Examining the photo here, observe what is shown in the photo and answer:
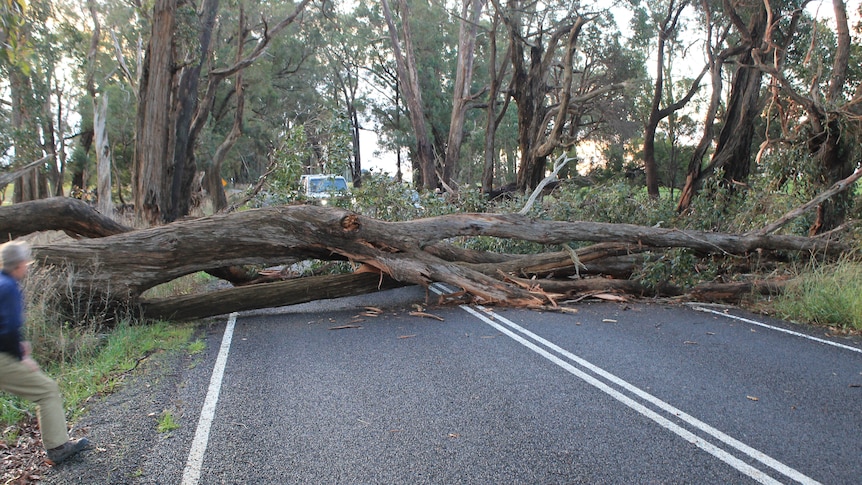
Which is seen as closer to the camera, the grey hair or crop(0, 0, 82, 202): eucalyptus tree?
the grey hair

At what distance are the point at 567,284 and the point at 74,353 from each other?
24.3 ft

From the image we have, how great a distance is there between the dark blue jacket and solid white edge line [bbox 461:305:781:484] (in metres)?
4.64

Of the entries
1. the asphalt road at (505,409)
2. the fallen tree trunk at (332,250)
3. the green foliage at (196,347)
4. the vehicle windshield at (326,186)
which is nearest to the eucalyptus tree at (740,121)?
the fallen tree trunk at (332,250)

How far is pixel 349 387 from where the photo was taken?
5453 mm

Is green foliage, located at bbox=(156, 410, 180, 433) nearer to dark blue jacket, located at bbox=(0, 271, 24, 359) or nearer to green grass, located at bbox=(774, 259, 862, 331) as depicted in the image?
dark blue jacket, located at bbox=(0, 271, 24, 359)

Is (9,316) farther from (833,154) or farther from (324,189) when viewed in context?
(833,154)

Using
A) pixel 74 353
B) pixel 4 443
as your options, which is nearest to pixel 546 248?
pixel 74 353

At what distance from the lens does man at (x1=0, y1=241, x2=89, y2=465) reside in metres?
3.72

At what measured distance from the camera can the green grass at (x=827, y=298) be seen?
7.53m

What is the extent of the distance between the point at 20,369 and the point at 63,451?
24.7 inches

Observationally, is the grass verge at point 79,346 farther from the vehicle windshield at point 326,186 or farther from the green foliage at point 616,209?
the green foliage at point 616,209

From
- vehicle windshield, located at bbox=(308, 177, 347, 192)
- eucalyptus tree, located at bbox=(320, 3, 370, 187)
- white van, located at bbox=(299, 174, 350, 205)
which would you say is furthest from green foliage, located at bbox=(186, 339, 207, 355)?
eucalyptus tree, located at bbox=(320, 3, 370, 187)

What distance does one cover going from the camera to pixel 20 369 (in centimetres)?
376

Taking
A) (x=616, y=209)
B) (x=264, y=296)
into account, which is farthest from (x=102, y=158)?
(x=616, y=209)
